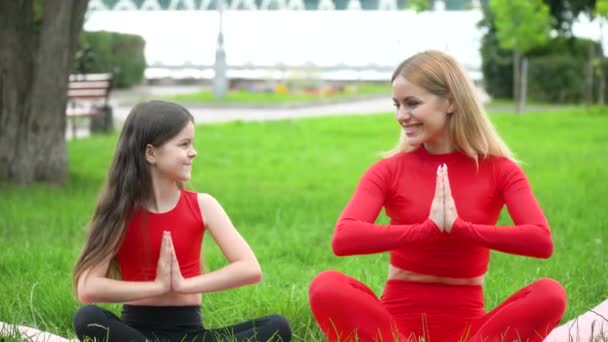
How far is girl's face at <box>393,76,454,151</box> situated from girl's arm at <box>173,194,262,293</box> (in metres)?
0.80

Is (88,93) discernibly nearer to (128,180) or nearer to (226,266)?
(128,180)

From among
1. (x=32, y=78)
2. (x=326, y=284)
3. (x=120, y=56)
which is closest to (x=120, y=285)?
(x=326, y=284)

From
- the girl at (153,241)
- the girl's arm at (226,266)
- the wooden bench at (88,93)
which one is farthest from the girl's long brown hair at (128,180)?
the wooden bench at (88,93)

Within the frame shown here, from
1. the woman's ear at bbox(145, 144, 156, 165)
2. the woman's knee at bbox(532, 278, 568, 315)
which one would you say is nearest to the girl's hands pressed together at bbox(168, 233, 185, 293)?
the woman's ear at bbox(145, 144, 156, 165)

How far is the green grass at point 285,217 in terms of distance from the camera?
5582mm

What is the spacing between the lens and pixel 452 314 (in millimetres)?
4473

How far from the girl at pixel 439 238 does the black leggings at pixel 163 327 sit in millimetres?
233

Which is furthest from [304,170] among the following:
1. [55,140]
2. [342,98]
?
[342,98]

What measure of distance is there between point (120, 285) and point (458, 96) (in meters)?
1.51

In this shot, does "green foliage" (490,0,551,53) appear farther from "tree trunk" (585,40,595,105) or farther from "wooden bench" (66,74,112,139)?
"wooden bench" (66,74,112,139)

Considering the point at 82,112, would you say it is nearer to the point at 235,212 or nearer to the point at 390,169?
the point at 235,212

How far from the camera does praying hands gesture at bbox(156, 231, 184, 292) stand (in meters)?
4.05

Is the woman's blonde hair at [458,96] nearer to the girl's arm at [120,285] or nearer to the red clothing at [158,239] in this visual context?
the red clothing at [158,239]

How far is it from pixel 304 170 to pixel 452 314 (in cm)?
873
